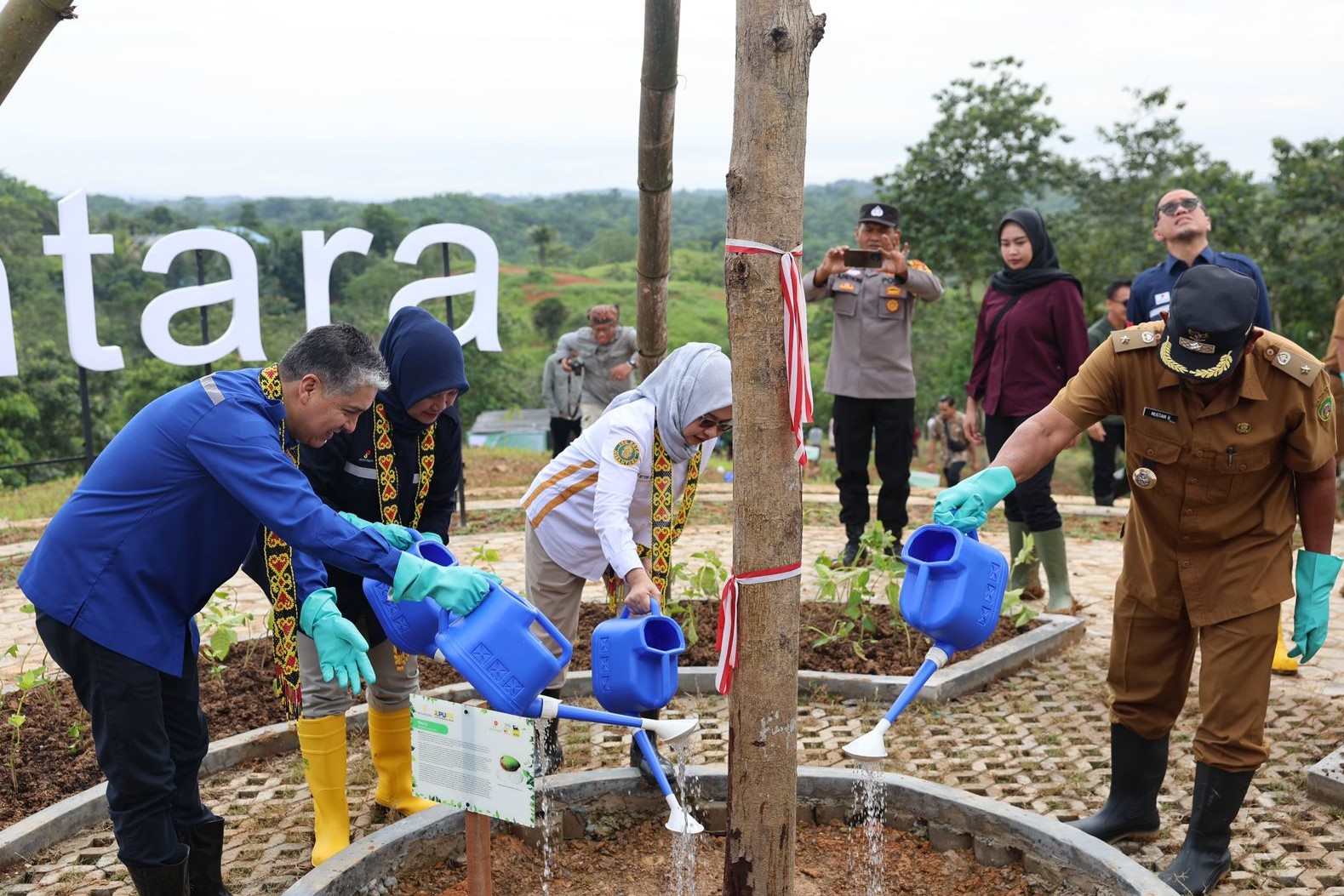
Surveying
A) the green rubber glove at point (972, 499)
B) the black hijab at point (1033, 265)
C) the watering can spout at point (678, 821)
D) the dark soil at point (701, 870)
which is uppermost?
the black hijab at point (1033, 265)

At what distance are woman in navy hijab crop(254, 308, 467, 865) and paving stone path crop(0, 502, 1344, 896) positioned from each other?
1.04 feet

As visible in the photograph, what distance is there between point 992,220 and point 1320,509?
19619 mm

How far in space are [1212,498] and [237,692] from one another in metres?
3.65

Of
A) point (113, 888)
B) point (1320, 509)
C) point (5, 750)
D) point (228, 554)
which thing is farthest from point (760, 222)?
point (5, 750)

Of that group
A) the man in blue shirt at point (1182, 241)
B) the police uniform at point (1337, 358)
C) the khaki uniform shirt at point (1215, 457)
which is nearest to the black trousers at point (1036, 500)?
the man in blue shirt at point (1182, 241)

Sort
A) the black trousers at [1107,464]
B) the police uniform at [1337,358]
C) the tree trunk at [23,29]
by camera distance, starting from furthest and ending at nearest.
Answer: the black trousers at [1107,464] → the police uniform at [1337,358] → the tree trunk at [23,29]

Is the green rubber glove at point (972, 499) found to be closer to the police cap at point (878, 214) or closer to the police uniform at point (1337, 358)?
the police uniform at point (1337, 358)

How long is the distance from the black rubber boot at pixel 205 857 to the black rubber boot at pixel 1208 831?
2.52m

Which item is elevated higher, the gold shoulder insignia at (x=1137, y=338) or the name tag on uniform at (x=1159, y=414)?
the gold shoulder insignia at (x=1137, y=338)

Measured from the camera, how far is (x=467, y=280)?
27.0 feet

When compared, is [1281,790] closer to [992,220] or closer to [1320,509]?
[1320,509]

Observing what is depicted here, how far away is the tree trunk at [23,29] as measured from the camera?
2.04m

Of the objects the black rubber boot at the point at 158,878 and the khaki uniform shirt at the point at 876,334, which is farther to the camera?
the khaki uniform shirt at the point at 876,334

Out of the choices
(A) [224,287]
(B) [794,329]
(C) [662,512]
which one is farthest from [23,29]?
(A) [224,287]
